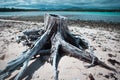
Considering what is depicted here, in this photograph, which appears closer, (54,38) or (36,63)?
(36,63)

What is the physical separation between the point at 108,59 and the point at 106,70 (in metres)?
1.03

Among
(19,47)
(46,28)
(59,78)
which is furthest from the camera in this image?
(19,47)

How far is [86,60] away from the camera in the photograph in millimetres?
5316

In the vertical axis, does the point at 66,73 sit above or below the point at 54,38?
below

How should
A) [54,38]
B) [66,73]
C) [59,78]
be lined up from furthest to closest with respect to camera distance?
1. [54,38]
2. [66,73]
3. [59,78]

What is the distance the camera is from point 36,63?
5129 mm

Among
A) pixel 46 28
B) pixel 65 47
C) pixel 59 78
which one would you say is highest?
pixel 46 28

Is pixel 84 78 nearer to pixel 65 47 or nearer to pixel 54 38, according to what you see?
pixel 65 47

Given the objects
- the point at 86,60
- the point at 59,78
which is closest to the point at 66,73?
the point at 59,78

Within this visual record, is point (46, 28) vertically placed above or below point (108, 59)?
above

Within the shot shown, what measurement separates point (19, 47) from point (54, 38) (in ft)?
6.93

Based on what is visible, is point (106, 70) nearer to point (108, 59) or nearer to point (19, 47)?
point (108, 59)

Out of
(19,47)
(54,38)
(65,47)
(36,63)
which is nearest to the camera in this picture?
(36,63)

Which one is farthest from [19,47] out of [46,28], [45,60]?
[45,60]
